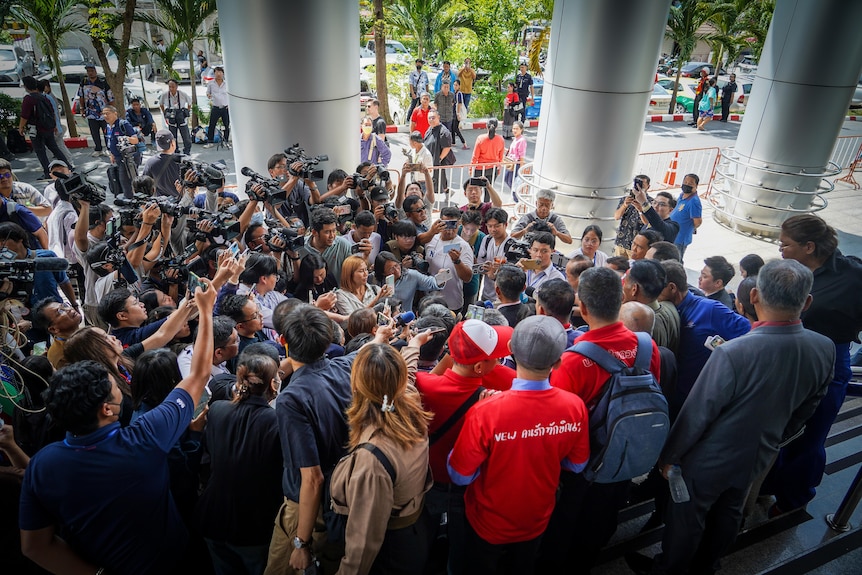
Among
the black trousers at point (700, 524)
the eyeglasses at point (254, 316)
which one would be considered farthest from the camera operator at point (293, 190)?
the black trousers at point (700, 524)

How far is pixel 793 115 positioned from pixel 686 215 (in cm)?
382

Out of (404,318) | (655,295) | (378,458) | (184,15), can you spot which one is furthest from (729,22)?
(378,458)

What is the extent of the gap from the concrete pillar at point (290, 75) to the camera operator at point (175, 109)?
6837 mm

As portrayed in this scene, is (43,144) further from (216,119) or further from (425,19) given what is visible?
(425,19)

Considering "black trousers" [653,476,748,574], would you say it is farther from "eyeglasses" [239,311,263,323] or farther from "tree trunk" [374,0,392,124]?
"tree trunk" [374,0,392,124]

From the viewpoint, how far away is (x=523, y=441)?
259cm

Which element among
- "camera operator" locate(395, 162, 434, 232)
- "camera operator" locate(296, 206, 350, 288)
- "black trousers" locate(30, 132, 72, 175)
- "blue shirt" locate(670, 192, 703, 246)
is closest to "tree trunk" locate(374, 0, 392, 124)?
"black trousers" locate(30, 132, 72, 175)

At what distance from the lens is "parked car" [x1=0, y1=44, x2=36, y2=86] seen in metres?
16.3

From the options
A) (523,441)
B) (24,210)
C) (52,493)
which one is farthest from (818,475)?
(24,210)

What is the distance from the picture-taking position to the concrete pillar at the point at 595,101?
21.8 feet

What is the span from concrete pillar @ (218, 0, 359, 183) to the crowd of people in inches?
110

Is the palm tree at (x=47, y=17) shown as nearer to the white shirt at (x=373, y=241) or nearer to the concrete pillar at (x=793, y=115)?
the white shirt at (x=373, y=241)

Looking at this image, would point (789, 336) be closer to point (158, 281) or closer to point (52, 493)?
point (52, 493)

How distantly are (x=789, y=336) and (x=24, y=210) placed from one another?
257 inches
